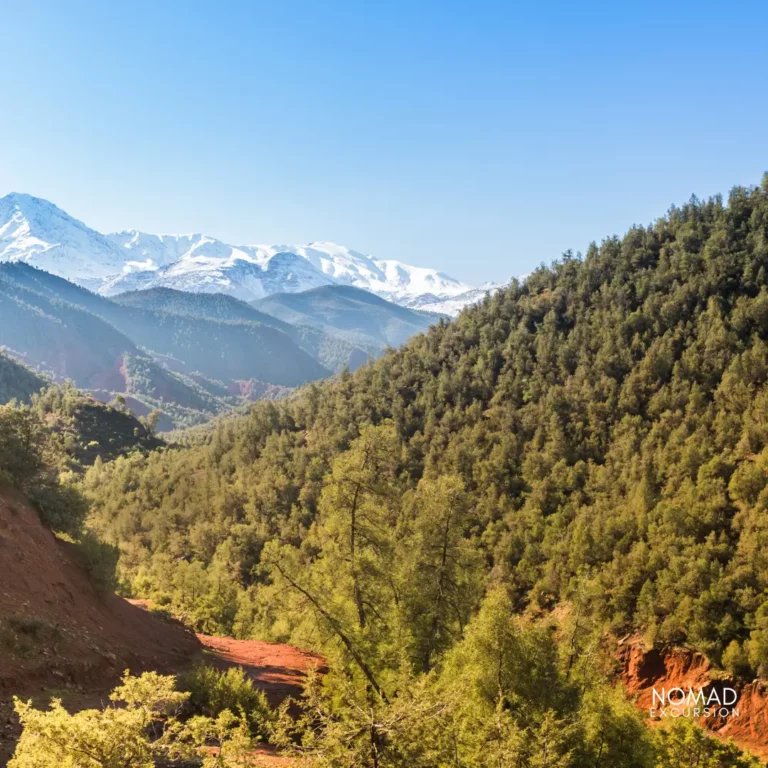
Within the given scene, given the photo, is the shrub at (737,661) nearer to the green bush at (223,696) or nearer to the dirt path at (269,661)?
the dirt path at (269,661)

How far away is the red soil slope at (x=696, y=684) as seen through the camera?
4797cm

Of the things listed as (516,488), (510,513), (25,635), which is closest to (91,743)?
(25,635)

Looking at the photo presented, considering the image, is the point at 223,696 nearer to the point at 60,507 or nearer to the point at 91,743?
the point at 91,743

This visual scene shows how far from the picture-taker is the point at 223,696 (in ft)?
88.4

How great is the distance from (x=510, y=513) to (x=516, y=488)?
6.79 m

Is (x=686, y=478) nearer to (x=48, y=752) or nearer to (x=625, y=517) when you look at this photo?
(x=625, y=517)

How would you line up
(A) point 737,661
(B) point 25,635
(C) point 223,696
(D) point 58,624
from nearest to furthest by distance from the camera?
(B) point 25,635, (C) point 223,696, (D) point 58,624, (A) point 737,661

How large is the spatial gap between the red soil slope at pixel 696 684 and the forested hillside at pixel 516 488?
1821 mm

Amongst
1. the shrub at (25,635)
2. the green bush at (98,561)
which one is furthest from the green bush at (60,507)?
the shrub at (25,635)

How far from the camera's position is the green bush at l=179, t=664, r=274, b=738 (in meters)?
26.6

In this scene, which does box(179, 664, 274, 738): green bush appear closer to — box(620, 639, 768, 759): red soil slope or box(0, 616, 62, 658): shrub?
box(0, 616, 62, 658): shrub

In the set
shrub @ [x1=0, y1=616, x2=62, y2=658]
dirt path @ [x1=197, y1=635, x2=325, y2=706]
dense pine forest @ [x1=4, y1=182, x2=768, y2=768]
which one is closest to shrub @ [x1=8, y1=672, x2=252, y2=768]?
dense pine forest @ [x1=4, y1=182, x2=768, y2=768]

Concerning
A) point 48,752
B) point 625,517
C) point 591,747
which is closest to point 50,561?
point 48,752

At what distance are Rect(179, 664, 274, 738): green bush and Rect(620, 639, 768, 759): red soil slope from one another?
3184 cm
